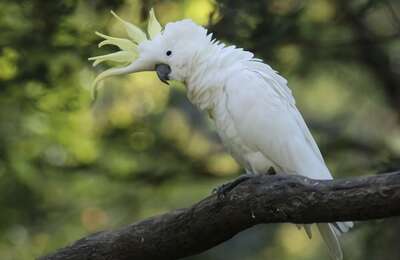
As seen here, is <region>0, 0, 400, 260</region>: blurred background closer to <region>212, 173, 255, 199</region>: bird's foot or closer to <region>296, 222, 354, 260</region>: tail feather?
<region>296, 222, 354, 260</region>: tail feather

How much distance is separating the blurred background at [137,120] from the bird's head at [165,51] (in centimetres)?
163

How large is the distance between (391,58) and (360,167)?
1.16m

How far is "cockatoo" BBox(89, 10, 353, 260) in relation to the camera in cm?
399

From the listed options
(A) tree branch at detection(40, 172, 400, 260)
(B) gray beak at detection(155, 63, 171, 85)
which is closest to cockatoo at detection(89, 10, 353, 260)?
(B) gray beak at detection(155, 63, 171, 85)

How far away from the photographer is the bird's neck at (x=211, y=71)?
13.3ft

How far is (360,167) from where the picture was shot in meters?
6.96

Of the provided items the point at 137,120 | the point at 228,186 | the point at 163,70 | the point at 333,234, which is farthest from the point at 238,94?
the point at 137,120

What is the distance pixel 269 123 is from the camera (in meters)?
4.02

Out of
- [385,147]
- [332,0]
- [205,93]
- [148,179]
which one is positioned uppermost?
[332,0]

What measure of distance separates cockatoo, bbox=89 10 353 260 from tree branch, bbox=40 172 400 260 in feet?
1.56

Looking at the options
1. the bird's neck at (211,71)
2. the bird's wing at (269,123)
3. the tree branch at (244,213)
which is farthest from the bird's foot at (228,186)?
the bird's neck at (211,71)

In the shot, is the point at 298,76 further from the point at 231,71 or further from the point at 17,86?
the point at 231,71

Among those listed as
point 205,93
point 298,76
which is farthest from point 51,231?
point 205,93

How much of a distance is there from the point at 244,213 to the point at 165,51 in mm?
902
